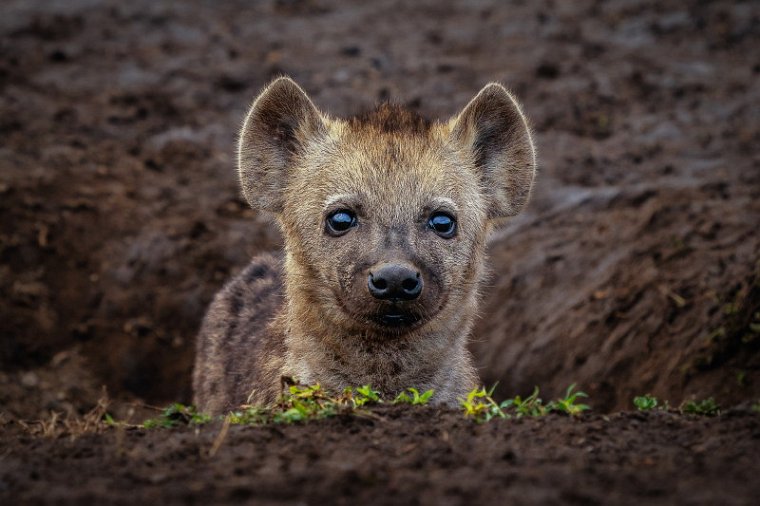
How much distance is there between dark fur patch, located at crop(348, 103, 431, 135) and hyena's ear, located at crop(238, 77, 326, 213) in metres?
0.24

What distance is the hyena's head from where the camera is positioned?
4645 millimetres

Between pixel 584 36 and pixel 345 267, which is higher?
pixel 584 36

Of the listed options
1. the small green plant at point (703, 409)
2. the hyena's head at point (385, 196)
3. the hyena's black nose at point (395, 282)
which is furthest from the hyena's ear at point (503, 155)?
the small green plant at point (703, 409)

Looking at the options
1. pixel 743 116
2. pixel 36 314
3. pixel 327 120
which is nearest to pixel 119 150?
pixel 36 314

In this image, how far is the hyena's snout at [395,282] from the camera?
438 cm

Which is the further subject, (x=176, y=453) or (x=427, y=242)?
(x=427, y=242)

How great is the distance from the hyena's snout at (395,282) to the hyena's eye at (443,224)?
500mm

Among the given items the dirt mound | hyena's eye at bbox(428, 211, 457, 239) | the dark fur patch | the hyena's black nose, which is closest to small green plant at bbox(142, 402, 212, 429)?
the dirt mound

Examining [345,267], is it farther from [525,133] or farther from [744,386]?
[744,386]

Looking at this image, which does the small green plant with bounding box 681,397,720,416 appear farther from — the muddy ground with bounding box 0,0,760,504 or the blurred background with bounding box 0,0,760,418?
the blurred background with bounding box 0,0,760,418

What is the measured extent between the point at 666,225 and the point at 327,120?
2.77 m

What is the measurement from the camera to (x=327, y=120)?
17.8 feet

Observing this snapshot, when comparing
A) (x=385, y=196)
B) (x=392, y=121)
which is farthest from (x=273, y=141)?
(x=385, y=196)

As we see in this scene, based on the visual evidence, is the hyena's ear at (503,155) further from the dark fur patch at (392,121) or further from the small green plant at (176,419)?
the small green plant at (176,419)
